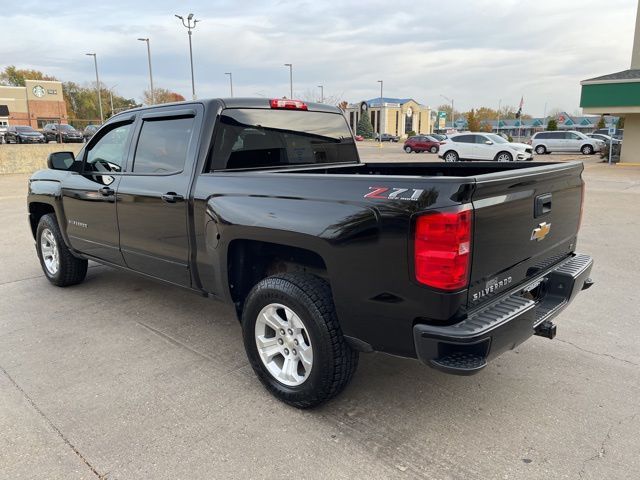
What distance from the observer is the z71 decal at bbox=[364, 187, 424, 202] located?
2373 millimetres

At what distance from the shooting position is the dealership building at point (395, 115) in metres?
106

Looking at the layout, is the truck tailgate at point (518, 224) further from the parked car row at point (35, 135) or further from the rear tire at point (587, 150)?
the parked car row at point (35, 135)

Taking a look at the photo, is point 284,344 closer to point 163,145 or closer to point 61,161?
point 163,145

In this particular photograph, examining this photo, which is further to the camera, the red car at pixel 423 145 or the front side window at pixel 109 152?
the red car at pixel 423 145

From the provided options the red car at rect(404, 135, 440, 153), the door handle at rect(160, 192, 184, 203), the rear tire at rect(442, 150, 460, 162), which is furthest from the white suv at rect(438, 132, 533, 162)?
the door handle at rect(160, 192, 184, 203)

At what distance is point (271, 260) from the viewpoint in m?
3.49

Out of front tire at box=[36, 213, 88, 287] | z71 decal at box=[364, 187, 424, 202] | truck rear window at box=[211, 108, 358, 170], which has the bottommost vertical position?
front tire at box=[36, 213, 88, 287]

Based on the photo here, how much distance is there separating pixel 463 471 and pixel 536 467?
14.8 inches

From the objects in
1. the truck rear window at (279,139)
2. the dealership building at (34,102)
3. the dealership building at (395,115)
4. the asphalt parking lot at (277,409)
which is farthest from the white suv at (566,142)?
the dealership building at (395,115)

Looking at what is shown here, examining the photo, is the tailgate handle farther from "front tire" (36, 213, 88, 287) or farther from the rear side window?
"front tire" (36, 213, 88, 287)

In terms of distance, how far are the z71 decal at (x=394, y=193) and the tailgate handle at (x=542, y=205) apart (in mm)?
909

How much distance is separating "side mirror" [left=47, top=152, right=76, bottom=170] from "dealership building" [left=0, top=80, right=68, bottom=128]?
70958 millimetres

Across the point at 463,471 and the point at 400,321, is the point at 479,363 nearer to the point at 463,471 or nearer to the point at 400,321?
the point at 400,321

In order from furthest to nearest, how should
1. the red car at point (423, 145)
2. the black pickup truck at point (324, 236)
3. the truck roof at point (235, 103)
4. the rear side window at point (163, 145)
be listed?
the red car at point (423, 145), the rear side window at point (163, 145), the truck roof at point (235, 103), the black pickup truck at point (324, 236)
